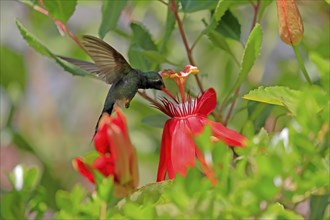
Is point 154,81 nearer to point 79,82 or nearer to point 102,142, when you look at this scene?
point 102,142

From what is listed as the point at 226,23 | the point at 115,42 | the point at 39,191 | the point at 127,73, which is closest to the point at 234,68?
the point at 115,42

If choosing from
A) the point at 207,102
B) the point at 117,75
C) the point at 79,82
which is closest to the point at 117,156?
the point at 207,102

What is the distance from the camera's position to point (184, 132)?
75cm

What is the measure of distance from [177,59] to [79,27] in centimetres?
51

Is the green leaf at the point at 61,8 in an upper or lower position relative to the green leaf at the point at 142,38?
upper

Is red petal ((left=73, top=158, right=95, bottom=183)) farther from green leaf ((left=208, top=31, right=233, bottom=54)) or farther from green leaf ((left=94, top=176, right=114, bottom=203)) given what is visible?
green leaf ((left=208, top=31, right=233, bottom=54))

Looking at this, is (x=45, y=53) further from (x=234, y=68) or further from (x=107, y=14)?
(x=234, y=68)

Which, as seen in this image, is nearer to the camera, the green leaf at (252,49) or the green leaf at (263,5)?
the green leaf at (252,49)

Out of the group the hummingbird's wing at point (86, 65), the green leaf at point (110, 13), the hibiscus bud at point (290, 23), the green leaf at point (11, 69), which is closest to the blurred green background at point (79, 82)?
the green leaf at point (11, 69)

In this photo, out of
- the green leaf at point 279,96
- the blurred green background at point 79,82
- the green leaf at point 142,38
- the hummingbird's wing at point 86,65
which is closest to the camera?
the green leaf at point 279,96

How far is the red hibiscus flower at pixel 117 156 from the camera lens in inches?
23.3

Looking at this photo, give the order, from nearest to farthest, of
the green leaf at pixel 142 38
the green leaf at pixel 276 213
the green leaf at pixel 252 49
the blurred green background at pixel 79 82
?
the green leaf at pixel 276 213 < the green leaf at pixel 252 49 < the green leaf at pixel 142 38 < the blurred green background at pixel 79 82

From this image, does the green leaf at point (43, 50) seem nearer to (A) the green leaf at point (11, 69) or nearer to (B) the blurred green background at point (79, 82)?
(B) the blurred green background at point (79, 82)

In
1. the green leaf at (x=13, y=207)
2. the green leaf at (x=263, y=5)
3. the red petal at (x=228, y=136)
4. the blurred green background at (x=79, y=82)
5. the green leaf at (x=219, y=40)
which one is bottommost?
the blurred green background at (x=79, y=82)
